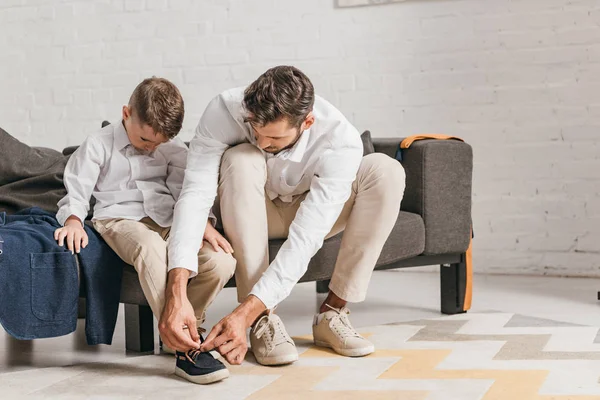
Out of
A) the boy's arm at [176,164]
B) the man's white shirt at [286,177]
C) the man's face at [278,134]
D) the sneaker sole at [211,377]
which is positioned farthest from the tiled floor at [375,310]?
the man's face at [278,134]

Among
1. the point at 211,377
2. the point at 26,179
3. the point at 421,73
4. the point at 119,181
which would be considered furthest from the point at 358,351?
the point at 421,73

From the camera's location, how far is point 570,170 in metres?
3.83

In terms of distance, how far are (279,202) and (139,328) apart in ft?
1.67

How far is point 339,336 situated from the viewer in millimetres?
2254

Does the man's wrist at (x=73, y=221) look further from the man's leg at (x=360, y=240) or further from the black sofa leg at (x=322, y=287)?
the black sofa leg at (x=322, y=287)

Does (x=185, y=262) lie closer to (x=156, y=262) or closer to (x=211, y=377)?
(x=156, y=262)

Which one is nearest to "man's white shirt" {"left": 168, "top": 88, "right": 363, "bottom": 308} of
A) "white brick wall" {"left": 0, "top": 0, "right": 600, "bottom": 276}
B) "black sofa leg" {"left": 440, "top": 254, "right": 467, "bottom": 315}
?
"black sofa leg" {"left": 440, "top": 254, "right": 467, "bottom": 315}

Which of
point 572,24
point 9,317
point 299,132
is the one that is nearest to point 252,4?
point 572,24

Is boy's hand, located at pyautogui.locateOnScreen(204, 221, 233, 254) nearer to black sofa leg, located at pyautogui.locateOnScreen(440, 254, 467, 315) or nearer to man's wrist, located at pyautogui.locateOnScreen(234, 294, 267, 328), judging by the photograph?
man's wrist, located at pyautogui.locateOnScreen(234, 294, 267, 328)

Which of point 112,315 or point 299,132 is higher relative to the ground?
point 299,132

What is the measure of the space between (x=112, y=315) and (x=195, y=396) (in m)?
0.43

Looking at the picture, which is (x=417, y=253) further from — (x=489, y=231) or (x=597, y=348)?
(x=489, y=231)

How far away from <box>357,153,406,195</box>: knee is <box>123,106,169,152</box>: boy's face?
1.77 ft

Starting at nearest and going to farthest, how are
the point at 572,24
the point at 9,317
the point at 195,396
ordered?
the point at 195,396 < the point at 9,317 < the point at 572,24
